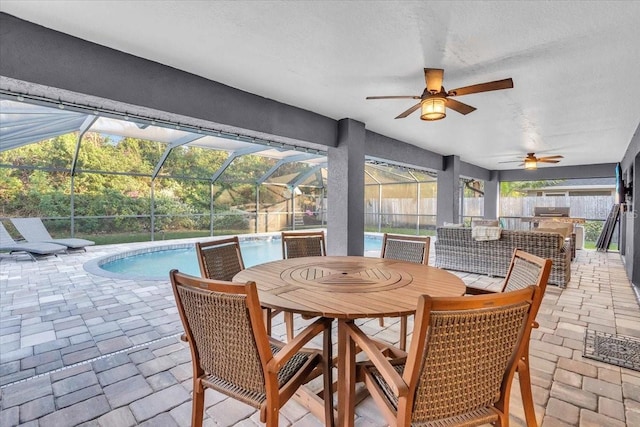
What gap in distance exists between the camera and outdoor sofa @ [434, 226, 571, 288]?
439 centimetres

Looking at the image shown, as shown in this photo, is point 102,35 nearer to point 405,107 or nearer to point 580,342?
point 405,107

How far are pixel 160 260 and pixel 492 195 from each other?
10.4 meters

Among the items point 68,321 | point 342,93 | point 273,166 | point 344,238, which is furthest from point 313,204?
point 68,321

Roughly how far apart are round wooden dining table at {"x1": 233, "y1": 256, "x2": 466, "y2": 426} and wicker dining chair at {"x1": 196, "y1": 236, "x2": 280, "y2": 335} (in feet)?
1.17

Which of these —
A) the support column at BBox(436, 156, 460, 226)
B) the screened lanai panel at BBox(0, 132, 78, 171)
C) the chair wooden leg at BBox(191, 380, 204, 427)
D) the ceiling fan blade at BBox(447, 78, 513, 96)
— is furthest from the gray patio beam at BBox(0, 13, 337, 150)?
the screened lanai panel at BBox(0, 132, 78, 171)

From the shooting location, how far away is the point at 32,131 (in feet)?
18.0

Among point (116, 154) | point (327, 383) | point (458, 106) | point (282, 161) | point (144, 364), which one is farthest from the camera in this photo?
point (116, 154)

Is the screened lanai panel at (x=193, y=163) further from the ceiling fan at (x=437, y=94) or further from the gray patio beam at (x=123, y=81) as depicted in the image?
the ceiling fan at (x=437, y=94)

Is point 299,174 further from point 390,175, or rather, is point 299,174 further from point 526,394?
point 526,394

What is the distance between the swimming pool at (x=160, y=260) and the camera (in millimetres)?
6154

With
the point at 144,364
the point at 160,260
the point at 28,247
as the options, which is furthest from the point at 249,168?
the point at 144,364

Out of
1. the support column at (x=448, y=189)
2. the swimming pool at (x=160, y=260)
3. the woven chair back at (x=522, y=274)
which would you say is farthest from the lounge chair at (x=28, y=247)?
the support column at (x=448, y=189)

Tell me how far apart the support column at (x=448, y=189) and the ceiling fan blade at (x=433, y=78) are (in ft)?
17.7

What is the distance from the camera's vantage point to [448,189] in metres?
7.75
